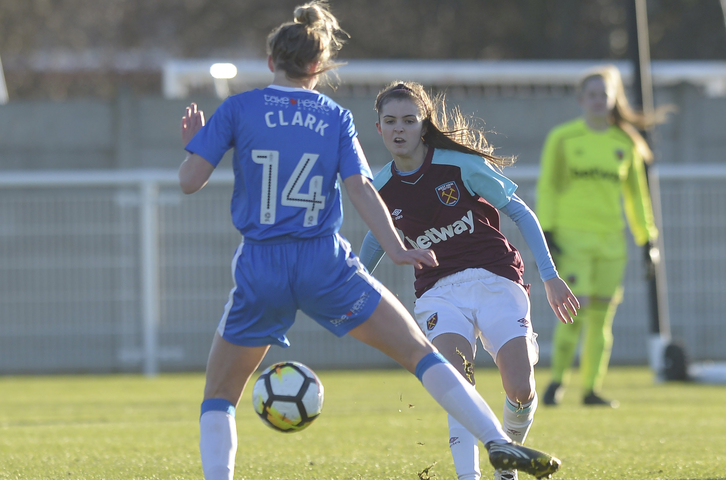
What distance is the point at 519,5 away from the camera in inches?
942

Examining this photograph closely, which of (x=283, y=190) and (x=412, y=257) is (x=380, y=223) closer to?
(x=412, y=257)

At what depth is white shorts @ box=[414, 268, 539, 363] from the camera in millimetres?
4199

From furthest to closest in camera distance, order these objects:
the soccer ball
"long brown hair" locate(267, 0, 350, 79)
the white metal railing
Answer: the white metal railing → the soccer ball → "long brown hair" locate(267, 0, 350, 79)

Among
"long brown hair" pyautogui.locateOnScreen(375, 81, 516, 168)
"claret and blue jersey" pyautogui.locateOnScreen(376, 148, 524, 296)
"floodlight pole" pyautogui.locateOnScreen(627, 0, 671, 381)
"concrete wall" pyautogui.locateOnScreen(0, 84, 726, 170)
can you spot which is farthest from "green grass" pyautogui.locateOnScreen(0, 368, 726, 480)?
"concrete wall" pyautogui.locateOnScreen(0, 84, 726, 170)

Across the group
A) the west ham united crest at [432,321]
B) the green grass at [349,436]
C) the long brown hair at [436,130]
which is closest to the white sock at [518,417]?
the green grass at [349,436]

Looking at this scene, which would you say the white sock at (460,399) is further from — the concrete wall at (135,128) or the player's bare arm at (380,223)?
the concrete wall at (135,128)

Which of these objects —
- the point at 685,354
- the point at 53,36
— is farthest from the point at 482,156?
the point at 53,36

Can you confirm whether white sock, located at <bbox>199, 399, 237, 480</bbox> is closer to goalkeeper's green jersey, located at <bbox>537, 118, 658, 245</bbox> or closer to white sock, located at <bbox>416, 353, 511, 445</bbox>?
white sock, located at <bbox>416, 353, 511, 445</bbox>

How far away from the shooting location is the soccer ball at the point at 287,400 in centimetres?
364

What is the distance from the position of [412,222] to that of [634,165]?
4.10m

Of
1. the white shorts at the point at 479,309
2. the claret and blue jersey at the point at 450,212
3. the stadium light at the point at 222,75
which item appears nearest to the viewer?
the white shorts at the point at 479,309

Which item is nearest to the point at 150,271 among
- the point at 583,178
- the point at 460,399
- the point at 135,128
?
the point at 135,128

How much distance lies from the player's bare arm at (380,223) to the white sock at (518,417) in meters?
1.08

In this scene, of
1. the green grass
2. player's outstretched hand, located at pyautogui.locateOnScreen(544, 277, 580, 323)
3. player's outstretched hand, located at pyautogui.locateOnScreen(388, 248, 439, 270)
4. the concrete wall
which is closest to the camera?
player's outstretched hand, located at pyautogui.locateOnScreen(388, 248, 439, 270)
